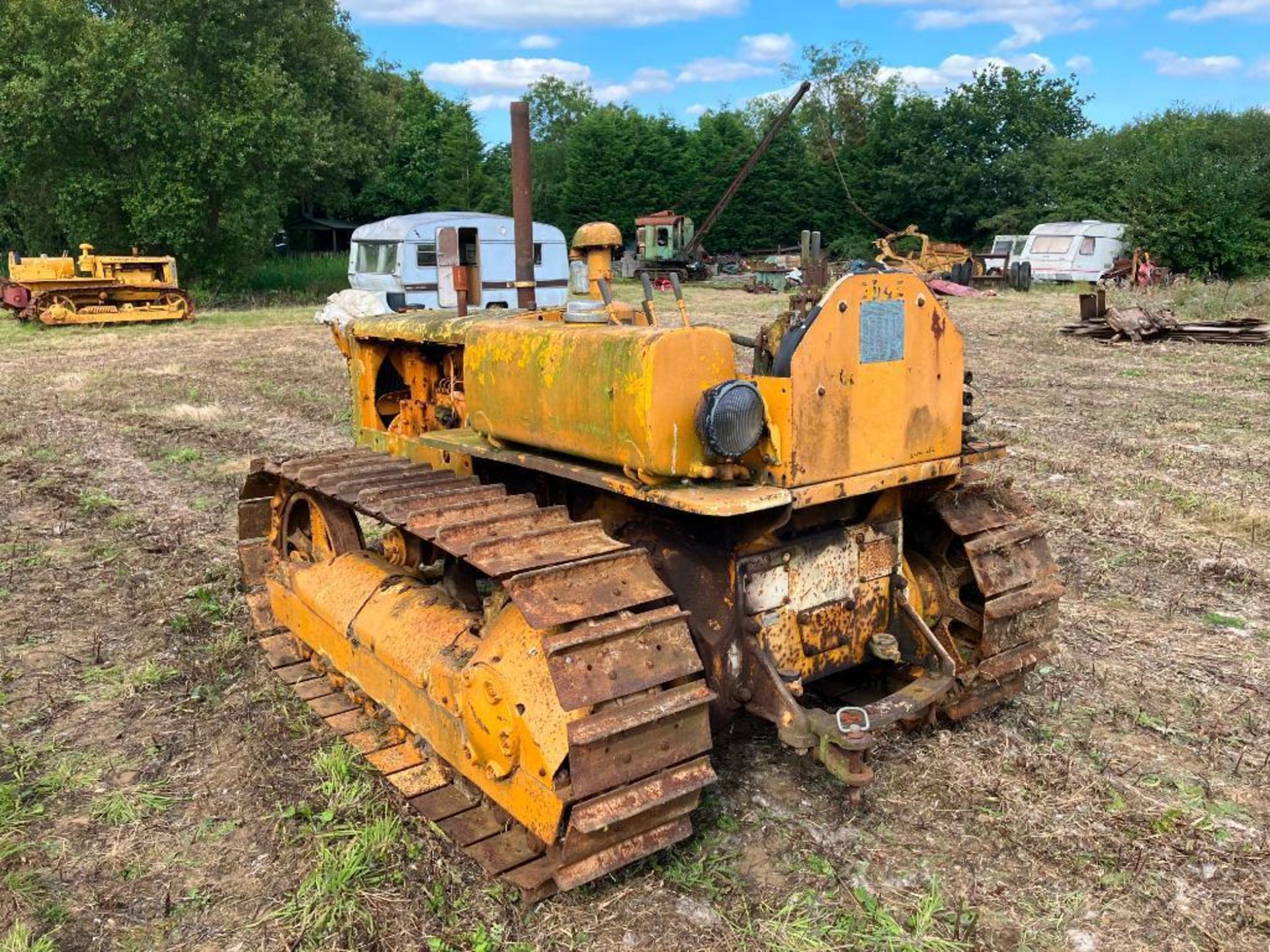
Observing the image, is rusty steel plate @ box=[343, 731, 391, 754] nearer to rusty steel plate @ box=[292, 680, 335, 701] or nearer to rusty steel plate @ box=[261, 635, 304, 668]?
rusty steel plate @ box=[292, 680, 335, 701]

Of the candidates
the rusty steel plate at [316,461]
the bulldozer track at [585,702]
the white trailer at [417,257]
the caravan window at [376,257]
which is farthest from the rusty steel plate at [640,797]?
the caravan window at [376,257]

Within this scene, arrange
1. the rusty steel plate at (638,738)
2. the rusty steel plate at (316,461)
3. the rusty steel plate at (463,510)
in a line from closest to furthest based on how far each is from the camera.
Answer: the rusty steel plate at (638,738) → the rusty steel plate at (463,510) → the rusty steel plate at (316,461)

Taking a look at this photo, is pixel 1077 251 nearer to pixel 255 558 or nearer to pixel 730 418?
pixel 255 558

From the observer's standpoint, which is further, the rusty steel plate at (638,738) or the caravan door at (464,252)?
the caravan door at (464,252)

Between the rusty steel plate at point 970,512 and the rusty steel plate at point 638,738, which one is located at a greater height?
the rusty steel plate at point 970,512

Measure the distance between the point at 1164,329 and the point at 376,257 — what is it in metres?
16.0

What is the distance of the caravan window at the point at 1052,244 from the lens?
1221 inches

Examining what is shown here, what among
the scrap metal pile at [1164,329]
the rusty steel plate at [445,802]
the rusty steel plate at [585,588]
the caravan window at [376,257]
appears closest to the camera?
the rusty steel plate at [585,588]

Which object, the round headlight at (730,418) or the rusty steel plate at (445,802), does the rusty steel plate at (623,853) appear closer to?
the rusty steel plate at (445,802)

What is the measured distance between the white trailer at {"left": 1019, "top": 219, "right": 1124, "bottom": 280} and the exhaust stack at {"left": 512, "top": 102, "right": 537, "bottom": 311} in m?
28.8

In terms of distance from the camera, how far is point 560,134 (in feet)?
243

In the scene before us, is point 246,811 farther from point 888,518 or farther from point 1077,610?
point 1077,610

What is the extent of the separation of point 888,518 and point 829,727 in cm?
99

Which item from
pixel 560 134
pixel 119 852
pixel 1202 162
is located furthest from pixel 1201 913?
pixel 560 134
